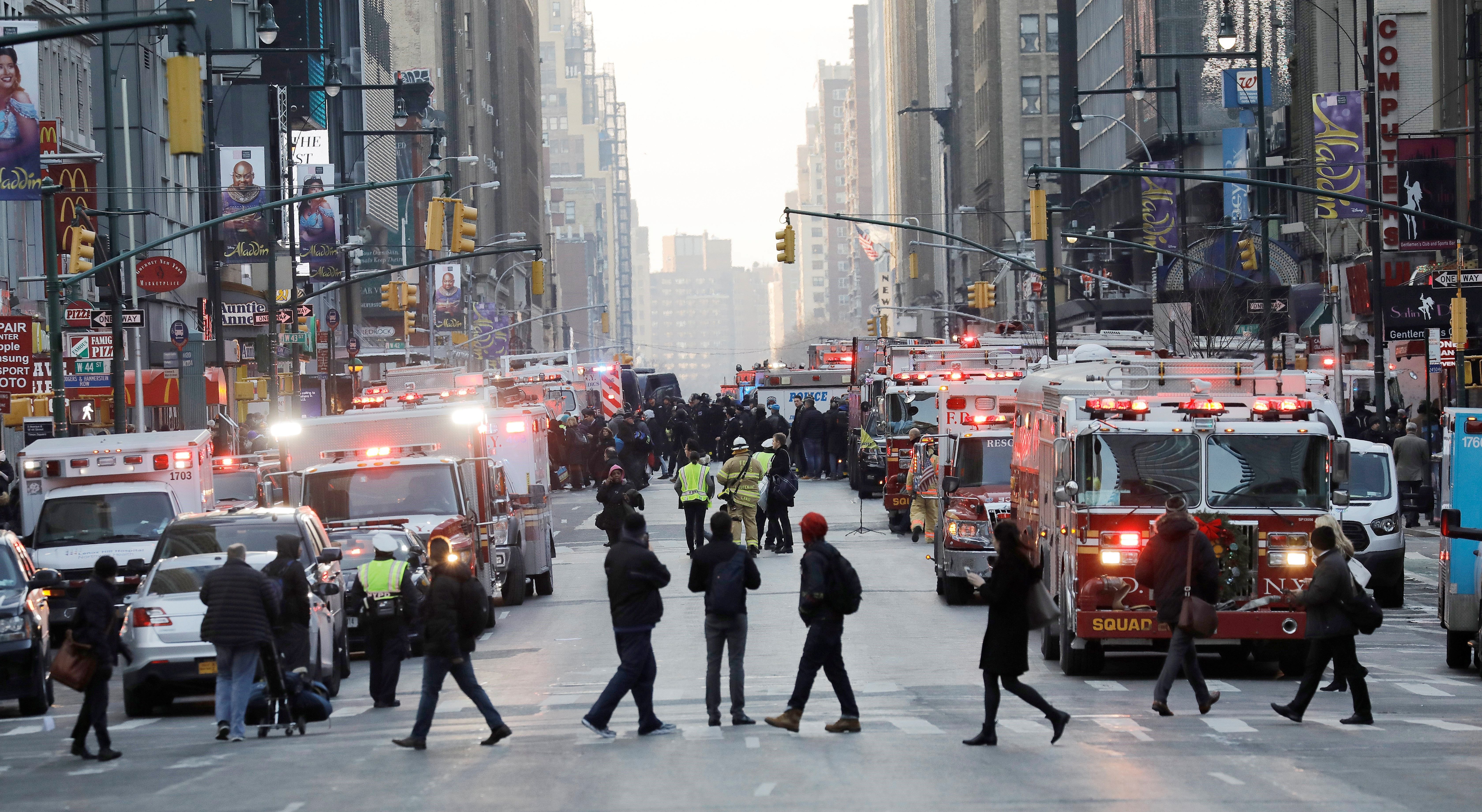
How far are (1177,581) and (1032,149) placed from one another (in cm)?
10460

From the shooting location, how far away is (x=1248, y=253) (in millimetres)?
41531

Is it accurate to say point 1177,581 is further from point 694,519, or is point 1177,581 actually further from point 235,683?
point 694,519

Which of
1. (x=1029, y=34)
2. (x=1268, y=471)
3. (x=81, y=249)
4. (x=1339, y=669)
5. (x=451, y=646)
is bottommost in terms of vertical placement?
(x=1339, y=669)

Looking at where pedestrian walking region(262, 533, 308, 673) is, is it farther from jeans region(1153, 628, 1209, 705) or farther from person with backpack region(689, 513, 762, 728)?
jeans region(1153, 628, 1209, 705)

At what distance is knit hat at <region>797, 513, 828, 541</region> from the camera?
13766mm

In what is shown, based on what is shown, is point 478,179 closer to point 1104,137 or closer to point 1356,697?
point 1104,137

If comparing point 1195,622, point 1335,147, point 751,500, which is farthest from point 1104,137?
point 1195,622

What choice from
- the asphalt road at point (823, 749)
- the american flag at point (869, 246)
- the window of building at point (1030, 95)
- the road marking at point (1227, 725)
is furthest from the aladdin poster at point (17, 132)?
the american flag at point (869, 246)

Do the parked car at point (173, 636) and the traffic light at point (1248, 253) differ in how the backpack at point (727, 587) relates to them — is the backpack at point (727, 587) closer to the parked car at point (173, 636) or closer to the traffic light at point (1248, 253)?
Result: the parked car at point (173, 636)

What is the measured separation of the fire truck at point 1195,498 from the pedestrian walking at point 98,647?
7.79m

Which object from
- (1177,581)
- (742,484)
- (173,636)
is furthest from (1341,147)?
(173,636)

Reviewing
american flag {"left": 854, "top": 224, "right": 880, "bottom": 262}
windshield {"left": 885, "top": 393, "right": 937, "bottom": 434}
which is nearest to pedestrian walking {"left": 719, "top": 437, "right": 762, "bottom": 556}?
windshield {"left": 885, "top": 393, "right": 937, "bottom": 434}

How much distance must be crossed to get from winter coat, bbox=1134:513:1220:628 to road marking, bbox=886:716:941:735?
2.01 metres

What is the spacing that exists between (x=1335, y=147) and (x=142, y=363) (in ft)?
98.5
